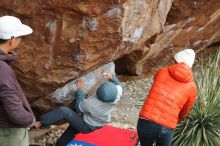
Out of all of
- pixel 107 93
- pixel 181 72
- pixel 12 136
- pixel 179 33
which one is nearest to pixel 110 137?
pixel 107 93

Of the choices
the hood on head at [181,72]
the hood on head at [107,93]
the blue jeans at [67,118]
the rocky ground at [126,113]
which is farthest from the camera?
the rocky ground at [126,113]

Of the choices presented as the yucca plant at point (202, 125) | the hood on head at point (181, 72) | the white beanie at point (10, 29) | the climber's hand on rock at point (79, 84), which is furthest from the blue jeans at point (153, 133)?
the white beanie at point (10, 29)

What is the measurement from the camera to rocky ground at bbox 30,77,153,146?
24.7 ft

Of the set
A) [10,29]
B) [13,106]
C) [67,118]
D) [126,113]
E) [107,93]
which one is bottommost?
[126,113]

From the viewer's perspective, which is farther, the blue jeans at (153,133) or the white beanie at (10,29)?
the blue jeans at (153,133)

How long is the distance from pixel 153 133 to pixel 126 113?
2.49 metres

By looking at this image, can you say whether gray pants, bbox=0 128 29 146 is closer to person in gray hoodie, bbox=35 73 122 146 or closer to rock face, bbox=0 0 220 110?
person in gray hoodie, bbox=35 73 122 146

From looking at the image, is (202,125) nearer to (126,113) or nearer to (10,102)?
(126,113)

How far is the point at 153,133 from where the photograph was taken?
5.95 metres

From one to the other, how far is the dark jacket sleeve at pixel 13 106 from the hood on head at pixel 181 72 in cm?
195

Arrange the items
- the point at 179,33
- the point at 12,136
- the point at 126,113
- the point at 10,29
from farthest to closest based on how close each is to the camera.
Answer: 1. the point at 179,33
2. the point at 126,113
3. the point at 12,136
4. the point at 10,29

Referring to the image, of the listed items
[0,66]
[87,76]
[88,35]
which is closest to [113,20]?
[88,35]

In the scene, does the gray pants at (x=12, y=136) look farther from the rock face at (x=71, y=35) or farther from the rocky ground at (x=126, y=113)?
the rocky ground at (x=126, y=113)

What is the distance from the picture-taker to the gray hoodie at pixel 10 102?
4301 mm
